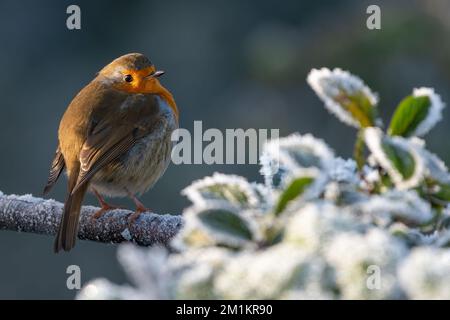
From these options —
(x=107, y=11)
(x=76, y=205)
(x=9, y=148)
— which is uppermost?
(x=107, y=11)

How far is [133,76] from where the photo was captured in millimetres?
4172

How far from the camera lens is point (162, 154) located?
3.90 metres

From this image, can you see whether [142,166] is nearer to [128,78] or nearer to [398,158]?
[128,78]

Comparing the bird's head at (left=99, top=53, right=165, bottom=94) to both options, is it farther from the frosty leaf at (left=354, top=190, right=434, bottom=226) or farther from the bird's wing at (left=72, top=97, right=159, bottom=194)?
the frosty leaf at (left=354, top=190, right=434, bottom=226)

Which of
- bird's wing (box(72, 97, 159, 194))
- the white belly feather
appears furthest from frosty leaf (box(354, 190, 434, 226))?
the white belly feather

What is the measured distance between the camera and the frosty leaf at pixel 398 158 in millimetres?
1070

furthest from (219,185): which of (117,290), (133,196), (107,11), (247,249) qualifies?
(107,11)

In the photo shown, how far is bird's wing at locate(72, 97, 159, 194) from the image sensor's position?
3559 mm

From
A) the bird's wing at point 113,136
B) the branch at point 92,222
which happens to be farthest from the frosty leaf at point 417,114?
the bird's wing at point 113,136

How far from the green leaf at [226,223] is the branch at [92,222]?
4.34 ft

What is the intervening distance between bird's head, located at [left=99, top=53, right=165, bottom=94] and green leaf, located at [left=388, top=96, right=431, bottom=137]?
9.88 feet

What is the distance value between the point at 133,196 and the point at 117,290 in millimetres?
2887

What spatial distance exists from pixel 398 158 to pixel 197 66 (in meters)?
11.5
